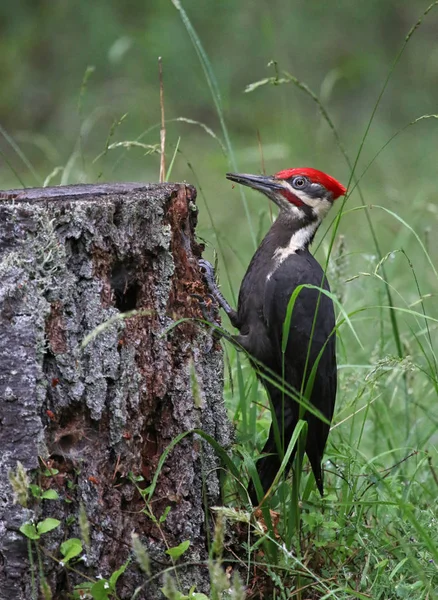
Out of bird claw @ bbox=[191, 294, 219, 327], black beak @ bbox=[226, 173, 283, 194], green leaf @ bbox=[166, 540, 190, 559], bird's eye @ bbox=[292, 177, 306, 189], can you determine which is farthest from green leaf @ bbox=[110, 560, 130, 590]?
bird's eye @ bbox=[292, 177, 306, 189]

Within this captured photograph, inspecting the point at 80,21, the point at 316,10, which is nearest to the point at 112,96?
the point at 80,21

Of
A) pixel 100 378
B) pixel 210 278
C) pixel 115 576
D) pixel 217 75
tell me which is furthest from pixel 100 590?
pixel 217 75

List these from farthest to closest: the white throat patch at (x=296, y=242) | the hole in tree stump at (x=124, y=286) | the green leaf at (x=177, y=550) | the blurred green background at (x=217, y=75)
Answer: the blurred green background at (x=217, y=75), the white throat patch at (x=296, y=242), the hole in tree stump at (x=124, y=286), the green leaf at (x=177, y=550)

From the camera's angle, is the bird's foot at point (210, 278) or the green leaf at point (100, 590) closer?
the green leaf at point (100, 590)

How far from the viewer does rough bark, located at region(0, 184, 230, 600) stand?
2201 millimetres

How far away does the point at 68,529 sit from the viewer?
2266 mm

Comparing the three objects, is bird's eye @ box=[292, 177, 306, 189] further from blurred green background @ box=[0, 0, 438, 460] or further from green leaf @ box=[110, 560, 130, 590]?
blurred green background @ box=[0, 0, 438, 460]

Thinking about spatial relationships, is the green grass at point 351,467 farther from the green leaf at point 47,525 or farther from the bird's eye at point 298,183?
the green leaf at point 47,525

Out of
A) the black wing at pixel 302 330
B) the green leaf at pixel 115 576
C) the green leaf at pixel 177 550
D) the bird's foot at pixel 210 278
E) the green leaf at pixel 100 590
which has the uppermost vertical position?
the bird's foot at pixel 210 278

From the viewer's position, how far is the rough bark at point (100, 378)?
2201mm

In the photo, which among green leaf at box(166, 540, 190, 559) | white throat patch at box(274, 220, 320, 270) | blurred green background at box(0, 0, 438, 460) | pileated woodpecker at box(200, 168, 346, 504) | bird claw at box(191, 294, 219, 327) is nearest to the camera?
green leaf at box(166, 540, 190, 559)

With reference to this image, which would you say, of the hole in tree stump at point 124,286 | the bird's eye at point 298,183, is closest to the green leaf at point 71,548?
the hole in tree stump at point 124,286

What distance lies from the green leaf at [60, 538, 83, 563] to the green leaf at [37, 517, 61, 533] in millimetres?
74

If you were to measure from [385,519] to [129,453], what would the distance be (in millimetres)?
1010
